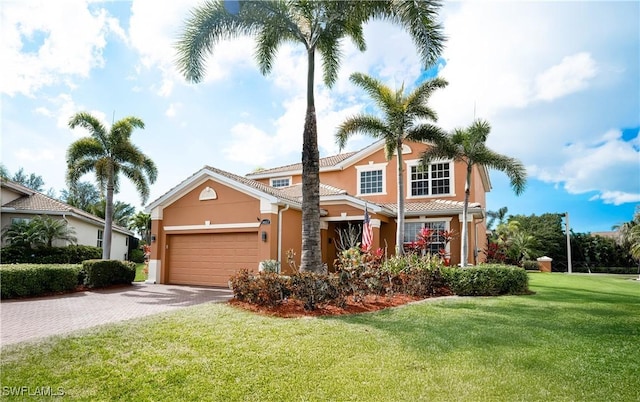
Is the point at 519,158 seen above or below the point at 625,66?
below

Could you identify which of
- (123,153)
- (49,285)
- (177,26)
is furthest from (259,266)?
(123,153)

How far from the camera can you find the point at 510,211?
192 feet

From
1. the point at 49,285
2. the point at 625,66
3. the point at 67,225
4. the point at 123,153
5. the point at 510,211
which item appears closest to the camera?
the point at 625,66

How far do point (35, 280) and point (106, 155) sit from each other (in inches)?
380

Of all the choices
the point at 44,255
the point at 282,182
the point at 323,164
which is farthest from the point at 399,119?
the point at 44,255

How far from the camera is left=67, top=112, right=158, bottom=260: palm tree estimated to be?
20487 mm

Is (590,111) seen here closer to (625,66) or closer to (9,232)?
(625,66)

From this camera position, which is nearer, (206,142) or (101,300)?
(101,300)

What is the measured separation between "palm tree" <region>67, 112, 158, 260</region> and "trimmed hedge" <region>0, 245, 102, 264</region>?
15.3 feet

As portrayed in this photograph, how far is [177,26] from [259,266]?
29.5 ft

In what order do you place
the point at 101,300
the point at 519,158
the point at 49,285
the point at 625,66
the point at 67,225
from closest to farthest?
the point at 625,66 < the point at 101,300 < the point at 49,285 < the point at 519,158 < the point at 67,225

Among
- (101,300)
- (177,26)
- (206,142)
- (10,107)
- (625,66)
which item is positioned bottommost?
(101,300)

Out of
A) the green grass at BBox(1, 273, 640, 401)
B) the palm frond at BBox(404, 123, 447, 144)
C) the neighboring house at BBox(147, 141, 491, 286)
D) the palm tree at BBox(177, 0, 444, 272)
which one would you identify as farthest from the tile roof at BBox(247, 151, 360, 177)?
the green grass at BBox(1, 273, 640, 401)

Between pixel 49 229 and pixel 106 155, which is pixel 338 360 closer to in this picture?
pixel 106 155
